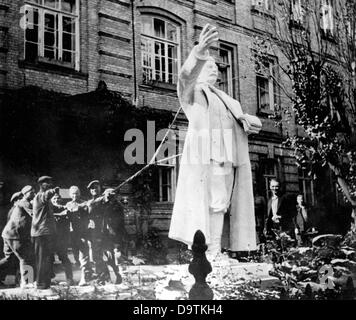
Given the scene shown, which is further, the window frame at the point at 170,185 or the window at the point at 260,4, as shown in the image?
the window at the point at 260,4

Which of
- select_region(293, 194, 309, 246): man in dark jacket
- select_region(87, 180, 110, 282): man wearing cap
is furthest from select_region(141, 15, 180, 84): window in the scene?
select_region(293, 194, 309, 246): man in dark jacket

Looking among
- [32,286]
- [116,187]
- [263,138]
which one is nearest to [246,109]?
[263,138]

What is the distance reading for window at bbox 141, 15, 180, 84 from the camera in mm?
5234

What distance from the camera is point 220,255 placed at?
4.09 m

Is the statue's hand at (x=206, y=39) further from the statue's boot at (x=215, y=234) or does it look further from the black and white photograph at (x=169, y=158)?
the statue's boot at (x=215, y=234)

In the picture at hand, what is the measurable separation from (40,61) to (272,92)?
2858mm

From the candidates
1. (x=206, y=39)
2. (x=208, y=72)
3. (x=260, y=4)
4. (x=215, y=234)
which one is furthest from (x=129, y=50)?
(x=215, y=234)

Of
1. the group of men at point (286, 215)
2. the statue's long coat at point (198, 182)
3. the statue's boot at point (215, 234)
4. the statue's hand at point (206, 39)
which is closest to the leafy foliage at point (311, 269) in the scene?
the group of men at point (286, 215)

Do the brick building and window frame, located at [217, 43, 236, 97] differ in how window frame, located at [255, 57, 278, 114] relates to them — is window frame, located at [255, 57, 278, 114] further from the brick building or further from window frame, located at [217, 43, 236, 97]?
window frame, located at [217, 43, 236, 97]

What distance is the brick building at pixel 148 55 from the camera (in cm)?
458

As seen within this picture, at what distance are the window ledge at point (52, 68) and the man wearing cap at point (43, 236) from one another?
1248 millimetres

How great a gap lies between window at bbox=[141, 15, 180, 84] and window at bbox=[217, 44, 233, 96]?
59 centimetres

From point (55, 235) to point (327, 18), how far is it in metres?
4.49

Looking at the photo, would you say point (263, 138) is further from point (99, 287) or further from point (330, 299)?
point (99, 287)
